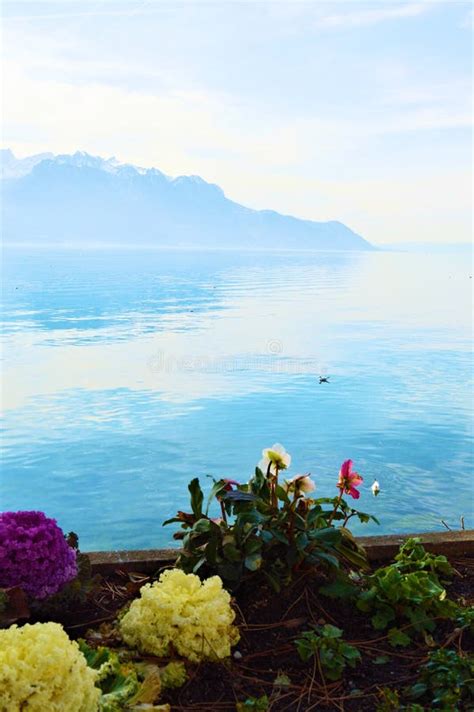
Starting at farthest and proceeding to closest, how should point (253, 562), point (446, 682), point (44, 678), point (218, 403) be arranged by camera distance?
point (218, 403) < point (253, 562) < point (446, 682) < point (44, 678)

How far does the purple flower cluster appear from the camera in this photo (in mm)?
1900

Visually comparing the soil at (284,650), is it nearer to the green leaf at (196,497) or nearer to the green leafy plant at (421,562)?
the green leafy plant at (421,562)

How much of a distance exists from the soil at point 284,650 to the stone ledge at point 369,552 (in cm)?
4

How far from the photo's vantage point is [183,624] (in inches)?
69.2

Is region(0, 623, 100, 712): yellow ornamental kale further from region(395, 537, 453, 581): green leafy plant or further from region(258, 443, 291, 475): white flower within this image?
region(395, 537, 453, 581): green leafy plant

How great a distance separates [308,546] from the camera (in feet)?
6.70

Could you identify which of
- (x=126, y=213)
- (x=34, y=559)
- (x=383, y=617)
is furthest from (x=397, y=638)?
(x=126, y=213)

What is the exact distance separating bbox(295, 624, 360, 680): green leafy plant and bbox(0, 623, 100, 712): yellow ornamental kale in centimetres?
59

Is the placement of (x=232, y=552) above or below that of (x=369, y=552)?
above

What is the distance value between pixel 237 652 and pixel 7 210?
2475 inches

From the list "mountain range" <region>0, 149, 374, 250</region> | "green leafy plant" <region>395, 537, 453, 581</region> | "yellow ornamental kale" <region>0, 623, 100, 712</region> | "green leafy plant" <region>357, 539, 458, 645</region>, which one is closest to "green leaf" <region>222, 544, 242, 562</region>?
"green leafy plant" <region>357, 539, 458, 645</region>

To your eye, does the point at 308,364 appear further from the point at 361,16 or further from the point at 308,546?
the point at 308,546

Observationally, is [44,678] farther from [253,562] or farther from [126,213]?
[126,213]

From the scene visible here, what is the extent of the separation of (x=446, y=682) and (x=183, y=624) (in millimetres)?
608
